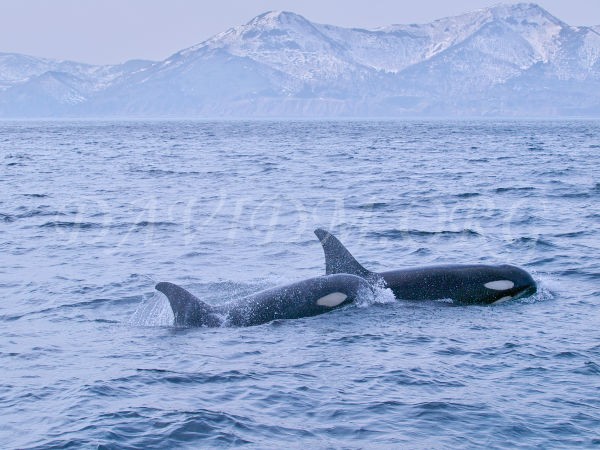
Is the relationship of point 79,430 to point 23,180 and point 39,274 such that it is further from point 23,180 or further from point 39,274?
point 23,180

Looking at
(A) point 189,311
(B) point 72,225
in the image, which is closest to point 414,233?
(B) point 72,225

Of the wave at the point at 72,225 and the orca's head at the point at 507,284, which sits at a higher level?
the orca's head at the point at 507,284

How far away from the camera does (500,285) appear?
1402 centimetres

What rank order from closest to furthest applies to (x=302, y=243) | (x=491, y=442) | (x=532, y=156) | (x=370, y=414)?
1. (x=491, y=442)
2. (x=370, y=414)
3. (x=302, y=243)
4. (x=532, y=156)

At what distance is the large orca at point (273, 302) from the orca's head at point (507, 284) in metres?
1.97

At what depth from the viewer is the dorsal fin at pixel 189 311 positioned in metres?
12.7

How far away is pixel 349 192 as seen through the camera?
32.8 meters

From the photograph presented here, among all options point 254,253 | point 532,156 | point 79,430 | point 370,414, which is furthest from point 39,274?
point 532,156

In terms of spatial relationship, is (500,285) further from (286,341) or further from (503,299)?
(286,341)

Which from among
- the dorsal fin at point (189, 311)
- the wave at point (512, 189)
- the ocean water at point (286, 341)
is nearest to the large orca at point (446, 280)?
the ocean water at point (286, 341)

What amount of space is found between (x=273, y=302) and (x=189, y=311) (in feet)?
4.13

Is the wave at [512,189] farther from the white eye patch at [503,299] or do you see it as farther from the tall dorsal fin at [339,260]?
the tall dorsal fin at [339,260]

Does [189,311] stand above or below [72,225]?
above

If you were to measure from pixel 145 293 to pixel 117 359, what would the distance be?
13.5 feet
